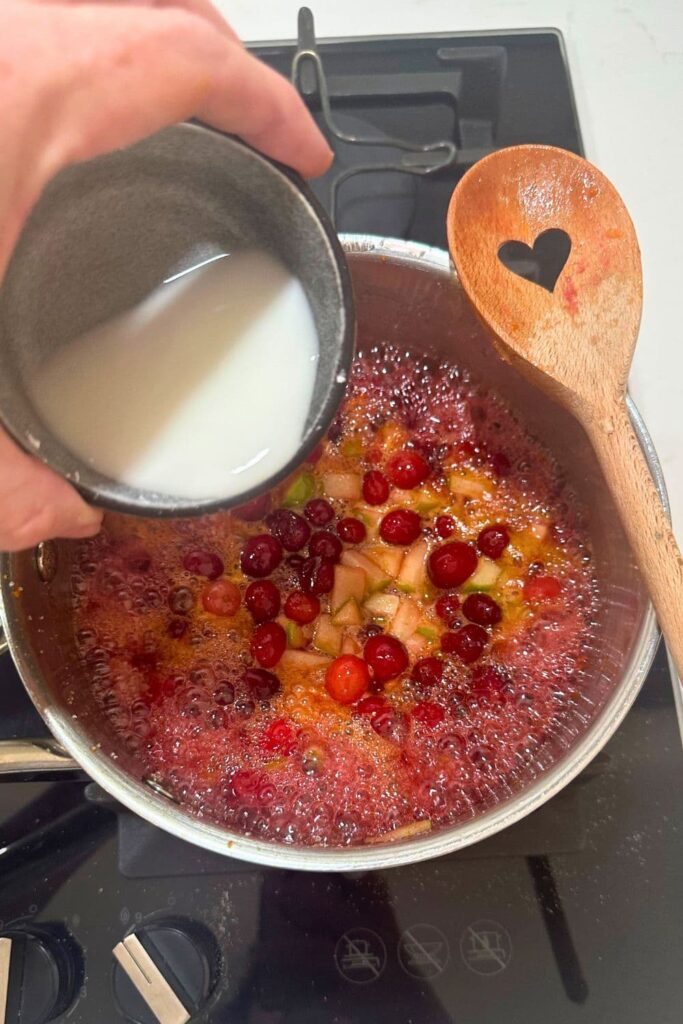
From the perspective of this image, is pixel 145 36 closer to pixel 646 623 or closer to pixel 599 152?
pixel 646 623

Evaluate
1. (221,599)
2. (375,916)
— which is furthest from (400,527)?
(375,916)

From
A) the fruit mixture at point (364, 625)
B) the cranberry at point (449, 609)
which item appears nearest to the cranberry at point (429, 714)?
the fruit mixture at point (364, 625)

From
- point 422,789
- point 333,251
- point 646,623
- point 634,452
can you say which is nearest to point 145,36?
point 333,251

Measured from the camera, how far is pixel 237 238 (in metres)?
0.74

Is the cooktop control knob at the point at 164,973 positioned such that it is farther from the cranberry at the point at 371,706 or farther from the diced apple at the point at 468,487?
the diced apple at the point at 468,487

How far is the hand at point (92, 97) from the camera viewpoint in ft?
1.46

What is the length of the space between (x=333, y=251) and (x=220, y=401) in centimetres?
18

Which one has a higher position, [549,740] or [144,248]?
[144,248]

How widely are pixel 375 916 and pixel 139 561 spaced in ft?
1.70

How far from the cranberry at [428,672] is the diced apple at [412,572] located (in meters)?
0.10

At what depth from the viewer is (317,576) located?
99cm

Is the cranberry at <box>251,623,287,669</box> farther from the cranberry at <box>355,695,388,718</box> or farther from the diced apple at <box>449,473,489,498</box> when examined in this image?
the diced apple at <box>449,473,489,498</box>

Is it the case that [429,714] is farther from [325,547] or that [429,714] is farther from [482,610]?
[325,547]

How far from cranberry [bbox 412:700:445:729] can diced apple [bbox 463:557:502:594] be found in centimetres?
16
